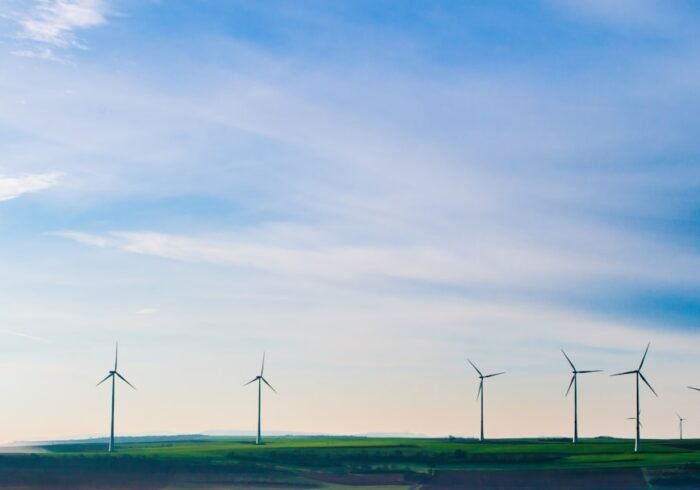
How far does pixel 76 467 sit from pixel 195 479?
70.0 ft

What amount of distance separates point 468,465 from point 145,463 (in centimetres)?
5146

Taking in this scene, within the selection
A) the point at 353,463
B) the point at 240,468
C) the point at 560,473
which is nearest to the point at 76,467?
the point at 240,468

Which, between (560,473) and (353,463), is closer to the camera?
(560,473)

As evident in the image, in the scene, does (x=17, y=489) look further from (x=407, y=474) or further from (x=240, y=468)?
(x=407, y=474)

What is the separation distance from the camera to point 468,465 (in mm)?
189250

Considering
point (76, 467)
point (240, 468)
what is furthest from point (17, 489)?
point (240, 468)

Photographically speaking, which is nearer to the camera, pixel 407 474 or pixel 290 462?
pixel 407 474

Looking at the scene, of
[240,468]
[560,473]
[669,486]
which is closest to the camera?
[669,486]

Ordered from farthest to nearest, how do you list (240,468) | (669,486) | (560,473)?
(240,468) < (560,473) < (669,486)

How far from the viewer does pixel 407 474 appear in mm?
180875

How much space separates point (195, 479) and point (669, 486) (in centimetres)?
6814

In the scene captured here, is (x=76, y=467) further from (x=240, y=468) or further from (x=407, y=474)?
(x=407, y=474)

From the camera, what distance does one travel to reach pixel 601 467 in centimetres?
17662

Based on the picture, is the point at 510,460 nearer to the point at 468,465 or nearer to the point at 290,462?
the point at 468,465
